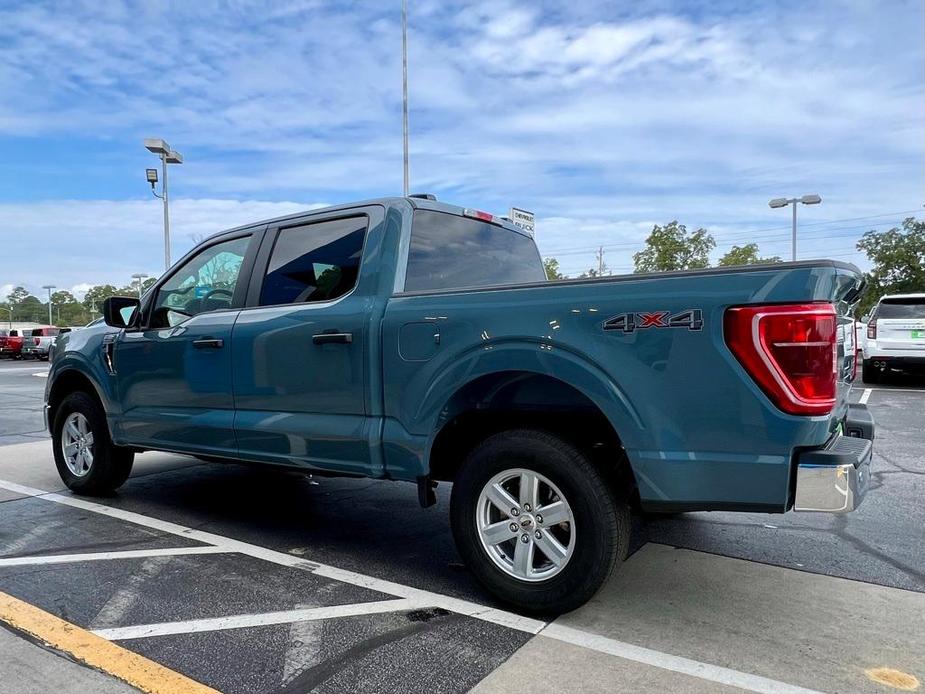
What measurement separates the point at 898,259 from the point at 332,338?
1580 inches

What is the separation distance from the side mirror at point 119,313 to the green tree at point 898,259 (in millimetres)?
37402

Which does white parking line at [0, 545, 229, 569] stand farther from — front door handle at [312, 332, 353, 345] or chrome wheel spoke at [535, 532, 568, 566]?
chrome wheel spoke at [535, 532, 568, 566]

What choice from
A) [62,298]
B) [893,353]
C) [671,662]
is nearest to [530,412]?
[671,662]

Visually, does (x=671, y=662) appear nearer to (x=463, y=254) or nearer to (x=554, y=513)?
(x=554, y=513)

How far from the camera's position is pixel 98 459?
5398 mm

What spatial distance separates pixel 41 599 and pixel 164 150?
20.0m

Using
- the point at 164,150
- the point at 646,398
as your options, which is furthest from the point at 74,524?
the point at 164,150

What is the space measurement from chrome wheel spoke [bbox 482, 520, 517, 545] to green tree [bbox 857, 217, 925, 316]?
37.6 m

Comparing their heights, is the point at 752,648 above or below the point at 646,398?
below

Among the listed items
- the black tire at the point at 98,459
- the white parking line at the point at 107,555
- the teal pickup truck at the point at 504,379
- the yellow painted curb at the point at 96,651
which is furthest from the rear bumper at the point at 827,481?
the black tire at the point at 98,459

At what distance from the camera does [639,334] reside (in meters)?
2.89

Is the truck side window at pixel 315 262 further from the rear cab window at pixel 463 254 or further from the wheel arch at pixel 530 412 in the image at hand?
the wheel arch at pixel 530 412

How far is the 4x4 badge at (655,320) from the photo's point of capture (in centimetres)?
Answer: 278

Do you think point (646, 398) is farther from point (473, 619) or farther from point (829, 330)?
point (473, 619)
